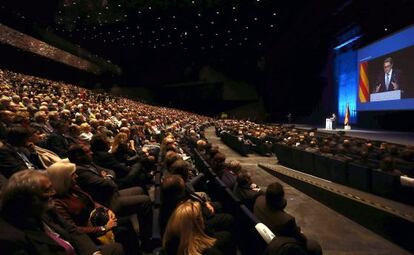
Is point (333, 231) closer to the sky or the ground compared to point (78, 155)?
closer to the ground

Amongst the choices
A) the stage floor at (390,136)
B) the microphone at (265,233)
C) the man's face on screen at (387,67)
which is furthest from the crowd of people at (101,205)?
the man's face on screen at (387,67)

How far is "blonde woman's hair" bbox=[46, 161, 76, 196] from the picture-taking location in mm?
2611

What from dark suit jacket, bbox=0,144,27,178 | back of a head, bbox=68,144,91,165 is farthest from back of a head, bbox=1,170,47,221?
back of a head, bbox=68,144,91,165

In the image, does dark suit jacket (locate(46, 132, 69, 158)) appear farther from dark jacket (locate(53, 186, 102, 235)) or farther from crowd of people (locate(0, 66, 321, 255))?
dark jacket (locate(53, 186, 102, 235))

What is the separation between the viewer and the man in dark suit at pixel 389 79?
15461 mm

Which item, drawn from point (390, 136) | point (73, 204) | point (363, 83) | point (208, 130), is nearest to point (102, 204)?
point (73, 204)

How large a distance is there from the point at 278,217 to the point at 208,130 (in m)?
22.8

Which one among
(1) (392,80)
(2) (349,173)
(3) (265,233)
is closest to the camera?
(3) (265,233)

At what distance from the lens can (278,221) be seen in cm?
294

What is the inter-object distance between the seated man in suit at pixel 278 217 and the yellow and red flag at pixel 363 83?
1715 cm

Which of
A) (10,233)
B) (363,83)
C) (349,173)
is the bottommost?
(349,173)

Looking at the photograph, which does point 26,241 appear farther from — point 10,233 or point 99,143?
point 99,143

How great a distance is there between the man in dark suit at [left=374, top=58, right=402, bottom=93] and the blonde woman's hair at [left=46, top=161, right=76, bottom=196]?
15.5 m

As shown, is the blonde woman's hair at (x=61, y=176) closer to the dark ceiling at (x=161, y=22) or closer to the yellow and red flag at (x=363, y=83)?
the yellow and red flag at (x=363, y=83)
